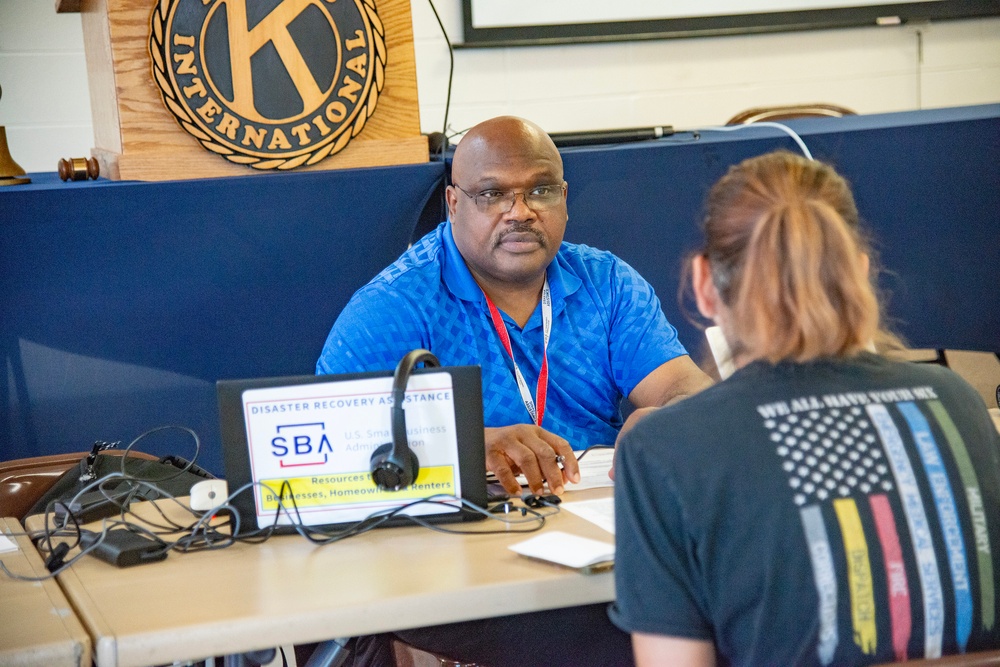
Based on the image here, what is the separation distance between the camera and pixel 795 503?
0.97m

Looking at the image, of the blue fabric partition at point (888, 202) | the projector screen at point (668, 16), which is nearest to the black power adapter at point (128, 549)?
the blue fabric partition at point (888, 202)

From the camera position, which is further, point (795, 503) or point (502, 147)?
point (502, 147)

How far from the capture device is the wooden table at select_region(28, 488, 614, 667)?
111 cm

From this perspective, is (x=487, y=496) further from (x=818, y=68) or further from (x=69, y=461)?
(x=818, y=68)

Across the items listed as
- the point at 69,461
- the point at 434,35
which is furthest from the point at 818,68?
the point at 69,461

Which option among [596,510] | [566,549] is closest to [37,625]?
[566,549]

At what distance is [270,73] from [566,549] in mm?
1453

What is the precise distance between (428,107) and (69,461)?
2388mm

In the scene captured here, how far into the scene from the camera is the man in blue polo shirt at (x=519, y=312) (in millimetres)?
2029

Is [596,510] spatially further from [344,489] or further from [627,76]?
[627,76]

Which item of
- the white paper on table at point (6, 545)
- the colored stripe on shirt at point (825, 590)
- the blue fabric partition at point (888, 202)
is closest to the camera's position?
the colored stripe on shirt at point (825, 590)

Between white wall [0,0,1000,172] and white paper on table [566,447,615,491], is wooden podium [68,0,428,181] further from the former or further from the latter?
white wall [0,0,1000,172]

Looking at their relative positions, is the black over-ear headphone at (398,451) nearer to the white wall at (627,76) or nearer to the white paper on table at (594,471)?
the white paper on table at (594,471)

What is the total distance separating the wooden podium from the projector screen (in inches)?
64.2
